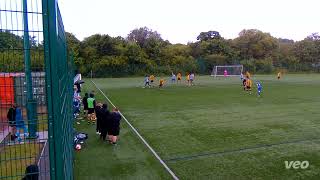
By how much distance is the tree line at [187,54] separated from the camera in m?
65.6

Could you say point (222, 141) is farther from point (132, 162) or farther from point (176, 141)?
point (132, 162)

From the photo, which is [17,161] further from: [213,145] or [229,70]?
[229,70]

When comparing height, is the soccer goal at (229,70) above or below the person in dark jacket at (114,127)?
above

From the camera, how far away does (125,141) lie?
13602mm

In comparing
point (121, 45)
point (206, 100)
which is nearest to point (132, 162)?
point (206, 100)

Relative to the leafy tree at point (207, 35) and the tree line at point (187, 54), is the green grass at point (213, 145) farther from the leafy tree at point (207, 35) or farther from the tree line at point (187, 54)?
the leafy tree at point (207, 35)

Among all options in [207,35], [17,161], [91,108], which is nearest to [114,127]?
[17,161]

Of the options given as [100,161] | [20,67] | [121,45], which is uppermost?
[121,45]

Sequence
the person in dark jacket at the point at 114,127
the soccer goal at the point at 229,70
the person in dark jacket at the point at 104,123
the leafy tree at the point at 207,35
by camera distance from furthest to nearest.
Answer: the leafy tree at the point at 207,35, the soccer goal at the point at 229,70, the person in dark jacket at the point at 104,123, the person in dark jacket at the point at 114,127

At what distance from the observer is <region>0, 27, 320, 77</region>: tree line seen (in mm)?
65562

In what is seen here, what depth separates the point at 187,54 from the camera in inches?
3211

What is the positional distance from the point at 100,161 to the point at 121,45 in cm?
5933

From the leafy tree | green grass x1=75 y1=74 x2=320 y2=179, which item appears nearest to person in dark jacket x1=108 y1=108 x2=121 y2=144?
green grass x1=75 y1=74 x2=320 y2=179

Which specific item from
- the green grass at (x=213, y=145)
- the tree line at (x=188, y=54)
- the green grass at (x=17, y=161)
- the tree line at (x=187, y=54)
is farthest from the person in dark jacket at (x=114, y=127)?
the tree line at (x=187, y=54)
